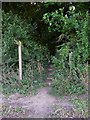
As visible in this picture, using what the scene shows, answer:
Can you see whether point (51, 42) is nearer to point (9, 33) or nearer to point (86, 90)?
point (9, 33)

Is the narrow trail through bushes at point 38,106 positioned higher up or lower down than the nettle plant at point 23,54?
lower down

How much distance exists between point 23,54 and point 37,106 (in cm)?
144

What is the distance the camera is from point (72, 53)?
421 centimetres

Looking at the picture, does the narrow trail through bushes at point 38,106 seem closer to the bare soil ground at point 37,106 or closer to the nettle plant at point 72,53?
the bare soil ground at point 37,106

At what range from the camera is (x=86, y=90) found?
3.77 m

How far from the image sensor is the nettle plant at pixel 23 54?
13.6 feet

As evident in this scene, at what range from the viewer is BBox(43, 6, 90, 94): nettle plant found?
3.87 meters

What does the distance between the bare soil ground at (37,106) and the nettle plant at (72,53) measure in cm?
26

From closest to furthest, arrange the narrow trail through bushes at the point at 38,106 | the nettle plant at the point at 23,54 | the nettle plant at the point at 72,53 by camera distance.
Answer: the narrow trail through bushes at the point at 38,106 → the nettle plant at the point at 72,53 → the nettle plant at the point at 23,54

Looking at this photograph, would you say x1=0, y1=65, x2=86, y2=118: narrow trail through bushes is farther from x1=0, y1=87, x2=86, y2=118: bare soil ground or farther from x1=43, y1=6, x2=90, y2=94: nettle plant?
x1=43, y1=6, x2=90, y2=94: nettle plant

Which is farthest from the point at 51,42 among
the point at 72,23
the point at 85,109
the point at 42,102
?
the point at 85,109

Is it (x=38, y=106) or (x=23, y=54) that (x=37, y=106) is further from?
(x=23, y=54)

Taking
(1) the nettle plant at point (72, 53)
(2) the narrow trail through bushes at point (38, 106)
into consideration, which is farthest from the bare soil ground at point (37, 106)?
(1) the nettle plant at point (72, 53)

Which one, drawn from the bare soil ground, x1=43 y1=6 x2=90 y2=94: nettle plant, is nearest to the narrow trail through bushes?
the bare soil ground
